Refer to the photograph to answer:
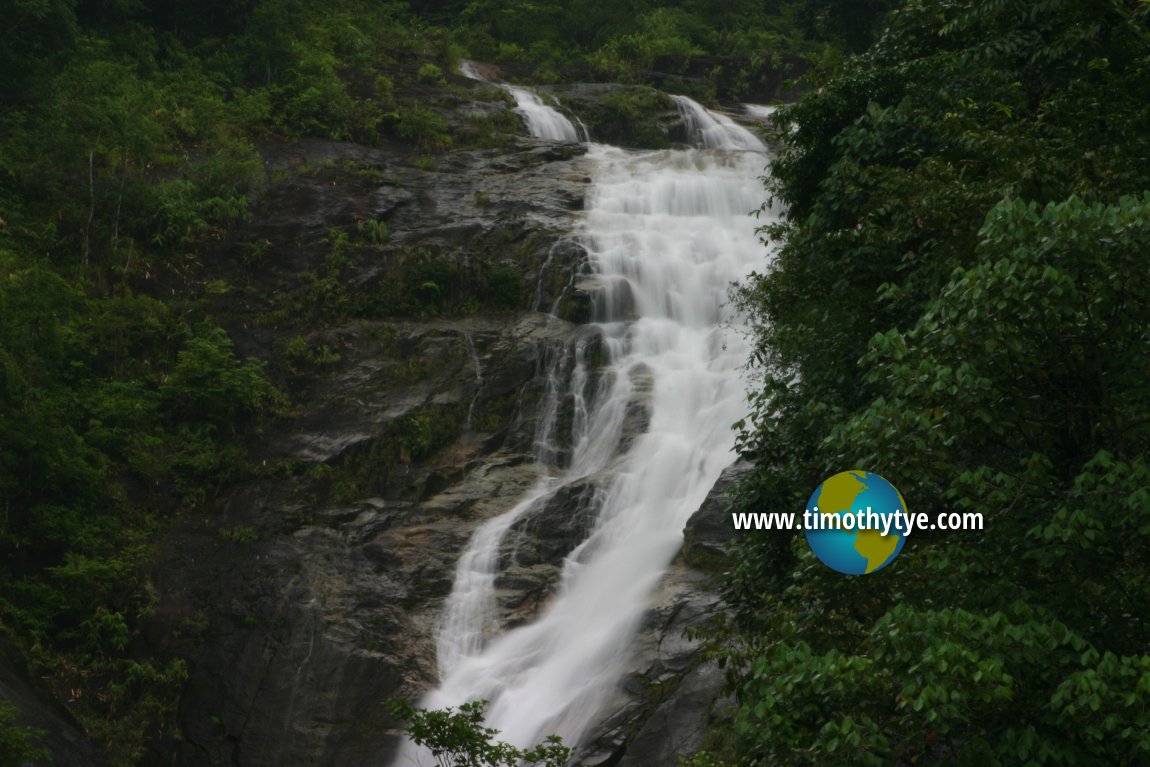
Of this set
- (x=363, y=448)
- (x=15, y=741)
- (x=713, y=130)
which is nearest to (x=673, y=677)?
(x=15, y=741)

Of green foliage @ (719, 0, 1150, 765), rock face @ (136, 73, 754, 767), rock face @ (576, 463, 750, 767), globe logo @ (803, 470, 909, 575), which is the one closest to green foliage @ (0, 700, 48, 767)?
rock face @ (136, 73, 754, 767)

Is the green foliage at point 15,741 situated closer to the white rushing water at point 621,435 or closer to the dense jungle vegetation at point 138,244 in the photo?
the dense jungle vegetation at point 138,244

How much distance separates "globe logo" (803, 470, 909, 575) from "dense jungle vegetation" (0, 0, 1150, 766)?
15 centimetres

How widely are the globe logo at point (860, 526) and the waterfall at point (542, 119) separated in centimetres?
2559

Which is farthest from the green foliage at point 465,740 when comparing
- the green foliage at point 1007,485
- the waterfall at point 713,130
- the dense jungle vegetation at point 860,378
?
the waterfall at point 713,130

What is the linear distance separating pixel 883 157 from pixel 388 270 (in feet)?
48.8

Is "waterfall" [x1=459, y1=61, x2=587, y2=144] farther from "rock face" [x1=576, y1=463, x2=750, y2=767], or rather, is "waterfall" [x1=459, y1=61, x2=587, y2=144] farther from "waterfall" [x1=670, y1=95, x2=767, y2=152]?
"rock face" [x1=576, y1=463, x2=750, y2=767]

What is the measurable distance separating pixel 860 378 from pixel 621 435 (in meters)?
10.5

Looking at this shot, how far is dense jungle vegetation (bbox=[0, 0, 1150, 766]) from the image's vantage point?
7602mm

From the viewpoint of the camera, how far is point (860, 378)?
11875 mm

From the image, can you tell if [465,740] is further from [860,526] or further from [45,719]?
[860,526]

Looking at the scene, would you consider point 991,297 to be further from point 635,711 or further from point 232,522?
point 232,522

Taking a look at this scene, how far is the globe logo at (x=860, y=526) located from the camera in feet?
28.9

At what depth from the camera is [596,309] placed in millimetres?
25125
